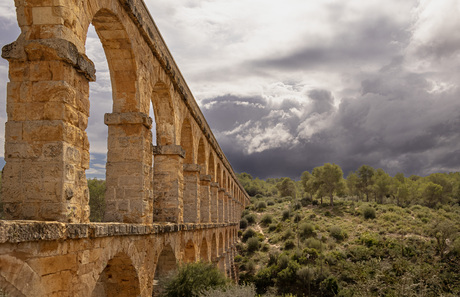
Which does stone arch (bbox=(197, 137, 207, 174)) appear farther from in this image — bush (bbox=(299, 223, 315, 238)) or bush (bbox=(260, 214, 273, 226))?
bush (bbox=(260, 214, 273, 226))

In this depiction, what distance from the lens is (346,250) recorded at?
Result: 27984 mm

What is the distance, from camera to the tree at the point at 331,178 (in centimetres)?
4594

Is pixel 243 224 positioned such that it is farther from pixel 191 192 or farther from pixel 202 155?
pixel 191 192

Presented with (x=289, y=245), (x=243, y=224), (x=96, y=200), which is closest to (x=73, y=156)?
→ (x=96, y=200)

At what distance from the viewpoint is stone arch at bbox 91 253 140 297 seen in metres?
6.61

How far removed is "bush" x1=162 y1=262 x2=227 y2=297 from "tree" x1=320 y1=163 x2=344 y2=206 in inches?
1527

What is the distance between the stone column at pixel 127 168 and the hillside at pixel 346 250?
8.42 metres

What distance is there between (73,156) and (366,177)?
56.1 meters

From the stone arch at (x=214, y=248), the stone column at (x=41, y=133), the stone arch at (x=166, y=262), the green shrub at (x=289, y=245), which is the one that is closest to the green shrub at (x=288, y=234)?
the green shrub at (x=289, y=245)

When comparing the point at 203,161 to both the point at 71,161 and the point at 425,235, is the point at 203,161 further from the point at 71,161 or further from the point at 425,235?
the point at 425,235

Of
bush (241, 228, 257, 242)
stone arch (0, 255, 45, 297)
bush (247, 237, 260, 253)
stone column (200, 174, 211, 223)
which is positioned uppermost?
stone column (200, 174, 211, 223)

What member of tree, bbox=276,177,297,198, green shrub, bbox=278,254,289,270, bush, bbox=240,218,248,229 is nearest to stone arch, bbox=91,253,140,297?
green shrub, bbox=278,254,289,270

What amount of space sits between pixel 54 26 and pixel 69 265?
283 centimetres

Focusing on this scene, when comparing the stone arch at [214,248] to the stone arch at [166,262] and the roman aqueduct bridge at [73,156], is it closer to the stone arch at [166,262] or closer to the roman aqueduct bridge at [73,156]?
the stone arch at [166,262]
